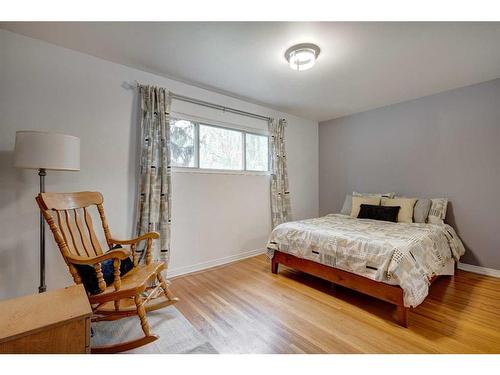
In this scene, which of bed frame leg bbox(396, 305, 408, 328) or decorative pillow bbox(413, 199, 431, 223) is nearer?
bed frame leg bbox(396, 305, 408, 328)

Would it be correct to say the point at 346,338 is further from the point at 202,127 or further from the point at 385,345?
the point at 202,127

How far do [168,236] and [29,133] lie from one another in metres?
1.41

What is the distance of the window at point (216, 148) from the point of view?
9.09 ft

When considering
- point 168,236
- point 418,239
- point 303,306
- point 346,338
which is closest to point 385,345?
point 346,338

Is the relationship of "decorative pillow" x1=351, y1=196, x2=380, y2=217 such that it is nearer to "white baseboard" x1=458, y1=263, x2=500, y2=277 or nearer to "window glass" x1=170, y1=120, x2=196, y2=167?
"white baseboard" x1=458, y1=263, x2=500, y2=277

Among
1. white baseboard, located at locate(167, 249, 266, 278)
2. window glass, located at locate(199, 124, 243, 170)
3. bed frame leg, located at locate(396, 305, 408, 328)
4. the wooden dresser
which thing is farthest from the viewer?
window glass, located at locate(199, 124, 243, 170)

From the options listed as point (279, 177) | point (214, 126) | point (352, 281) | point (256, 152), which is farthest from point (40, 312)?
point (279, 177)

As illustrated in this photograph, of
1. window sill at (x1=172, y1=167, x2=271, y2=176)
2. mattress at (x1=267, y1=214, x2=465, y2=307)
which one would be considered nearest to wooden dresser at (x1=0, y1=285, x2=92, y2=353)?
window sill at (x1=172, y1=167, x2=271, y2=176)

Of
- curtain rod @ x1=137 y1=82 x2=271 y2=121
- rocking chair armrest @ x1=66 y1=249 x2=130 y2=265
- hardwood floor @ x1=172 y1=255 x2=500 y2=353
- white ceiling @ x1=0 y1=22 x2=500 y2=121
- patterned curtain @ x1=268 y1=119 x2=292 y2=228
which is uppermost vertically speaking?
white ceiling @ x1=0 y1=22 x2=500 y2=121

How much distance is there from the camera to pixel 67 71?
2035 millimetres

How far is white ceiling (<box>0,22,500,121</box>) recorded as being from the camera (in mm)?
1773

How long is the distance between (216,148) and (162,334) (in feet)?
7.10

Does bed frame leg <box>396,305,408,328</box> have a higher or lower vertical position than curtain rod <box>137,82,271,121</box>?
lower

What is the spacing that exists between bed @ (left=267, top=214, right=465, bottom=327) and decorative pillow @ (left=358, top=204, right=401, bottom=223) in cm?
10
